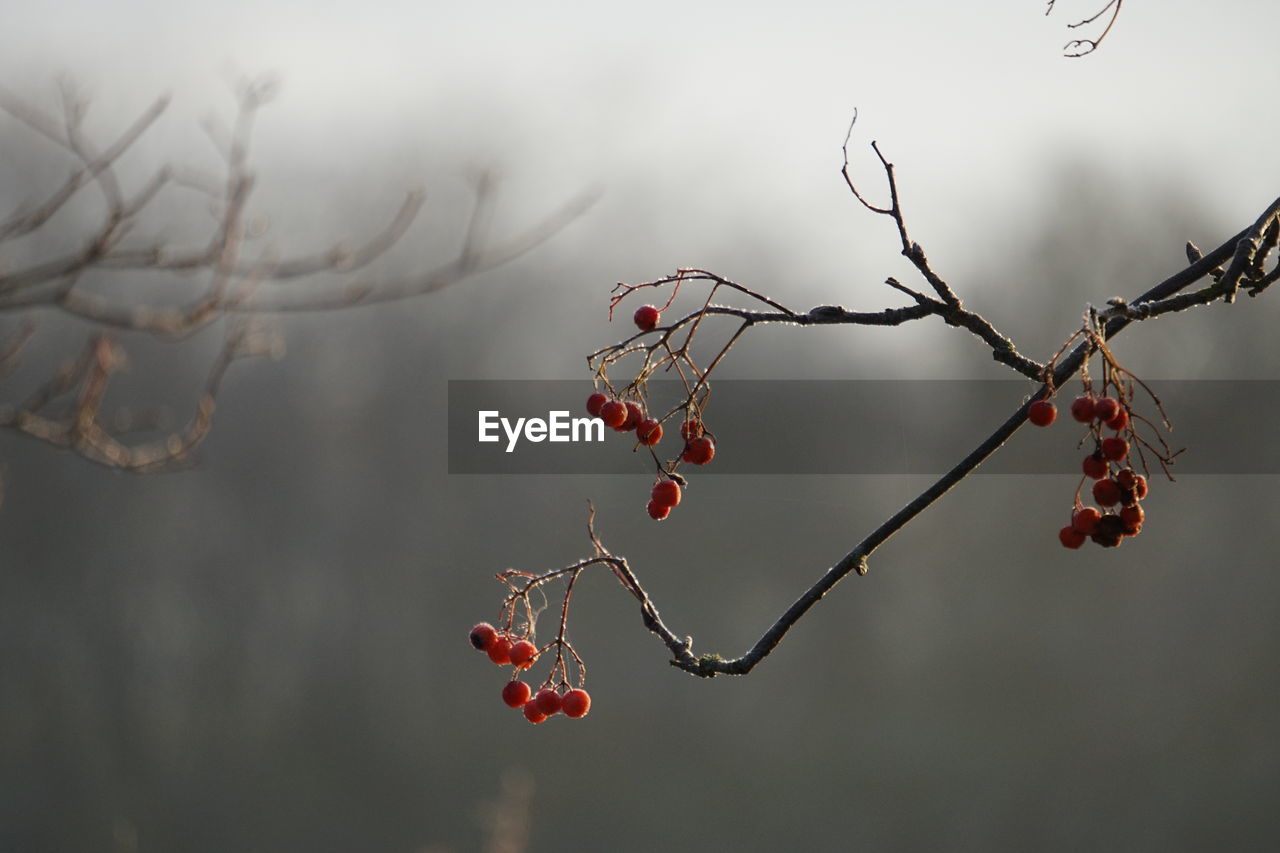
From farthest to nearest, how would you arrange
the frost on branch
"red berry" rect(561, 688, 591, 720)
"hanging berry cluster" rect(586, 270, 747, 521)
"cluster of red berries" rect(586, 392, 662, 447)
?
"red berry" rect(561, 688, 591, 720) < "cluster of red berries" rect(586, 392, 662, 447) < "hanging berry cluster" rect(586, 270, 747, 521) < the frost on branch

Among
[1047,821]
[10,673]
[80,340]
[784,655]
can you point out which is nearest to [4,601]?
[10,673]

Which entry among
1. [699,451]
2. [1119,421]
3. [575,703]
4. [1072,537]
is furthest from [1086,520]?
[575,703]

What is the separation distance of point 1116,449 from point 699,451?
0.38 metres

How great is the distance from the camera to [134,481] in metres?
15.9

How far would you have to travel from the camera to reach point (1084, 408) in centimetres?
95

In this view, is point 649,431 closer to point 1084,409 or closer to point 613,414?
point 613,414

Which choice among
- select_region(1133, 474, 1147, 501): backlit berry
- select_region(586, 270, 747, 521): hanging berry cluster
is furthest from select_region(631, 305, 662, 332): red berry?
select_region(1133, 474, 1147, 501): backlit berry

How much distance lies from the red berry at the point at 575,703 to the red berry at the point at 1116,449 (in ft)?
1.82

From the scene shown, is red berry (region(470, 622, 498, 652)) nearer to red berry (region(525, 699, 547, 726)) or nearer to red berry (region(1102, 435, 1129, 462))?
red berry (region(525, 699, 547, 726))

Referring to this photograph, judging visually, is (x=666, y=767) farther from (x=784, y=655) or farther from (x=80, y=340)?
(x=80, y=340)

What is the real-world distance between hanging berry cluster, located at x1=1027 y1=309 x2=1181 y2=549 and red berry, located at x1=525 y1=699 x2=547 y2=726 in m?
0.56

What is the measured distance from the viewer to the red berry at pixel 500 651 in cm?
130

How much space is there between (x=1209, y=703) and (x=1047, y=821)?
2.20 meters

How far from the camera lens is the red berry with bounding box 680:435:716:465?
120cm
